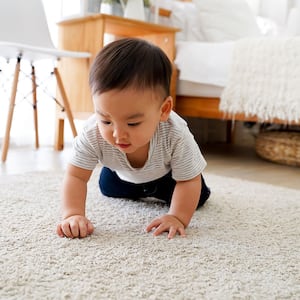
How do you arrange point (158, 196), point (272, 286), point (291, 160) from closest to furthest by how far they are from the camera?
point (272, 286) < point (158, 196) < point (291, 160)

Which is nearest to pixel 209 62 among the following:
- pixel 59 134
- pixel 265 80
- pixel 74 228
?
pixel 265 80

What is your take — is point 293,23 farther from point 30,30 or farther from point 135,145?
point 135,145

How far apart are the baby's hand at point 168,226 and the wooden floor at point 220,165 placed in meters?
0.56

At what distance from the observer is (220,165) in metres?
1.70

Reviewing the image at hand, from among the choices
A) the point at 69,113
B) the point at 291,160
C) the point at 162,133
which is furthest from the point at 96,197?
the point at 291,160

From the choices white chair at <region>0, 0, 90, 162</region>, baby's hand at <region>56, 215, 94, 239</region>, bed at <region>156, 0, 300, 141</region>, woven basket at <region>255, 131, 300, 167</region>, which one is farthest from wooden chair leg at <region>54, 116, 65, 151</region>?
baby's hand at <region>56, 215, 94, 239</region>

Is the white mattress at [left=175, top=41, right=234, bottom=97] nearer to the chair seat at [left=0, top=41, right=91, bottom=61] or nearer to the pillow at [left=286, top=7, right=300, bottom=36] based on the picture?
the chair seat at [left=0, top=41, right=91, bottom=61]

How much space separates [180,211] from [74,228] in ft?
0.64

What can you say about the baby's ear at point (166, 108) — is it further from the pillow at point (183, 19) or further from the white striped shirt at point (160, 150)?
the pillow at point (183, 19)

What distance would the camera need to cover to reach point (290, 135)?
6.10 feet

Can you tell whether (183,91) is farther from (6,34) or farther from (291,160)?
(6,34)

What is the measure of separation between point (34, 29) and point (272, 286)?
1.48 m

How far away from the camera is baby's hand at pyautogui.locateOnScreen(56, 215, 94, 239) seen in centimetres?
72

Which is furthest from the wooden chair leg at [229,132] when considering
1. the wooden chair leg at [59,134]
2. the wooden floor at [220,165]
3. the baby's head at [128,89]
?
the baby's head at [128,89]
